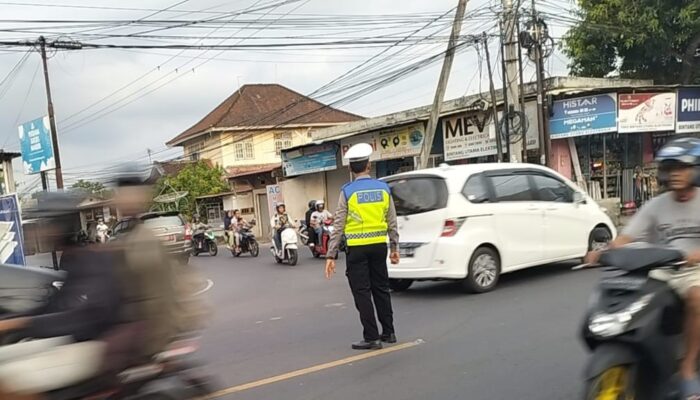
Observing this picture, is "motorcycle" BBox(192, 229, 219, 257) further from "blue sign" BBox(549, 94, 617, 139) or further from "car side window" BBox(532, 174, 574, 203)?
"car side window" BBox(532, 174, 574, 203)

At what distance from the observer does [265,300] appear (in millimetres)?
9477

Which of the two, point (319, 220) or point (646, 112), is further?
point (646, 112)

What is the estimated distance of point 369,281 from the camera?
18.6 feet

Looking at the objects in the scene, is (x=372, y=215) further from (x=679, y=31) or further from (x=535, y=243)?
(x=679, y=31)

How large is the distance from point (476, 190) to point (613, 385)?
5.02 m

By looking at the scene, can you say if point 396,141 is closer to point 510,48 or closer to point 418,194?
point 510,48

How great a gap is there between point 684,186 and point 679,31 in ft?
60.0

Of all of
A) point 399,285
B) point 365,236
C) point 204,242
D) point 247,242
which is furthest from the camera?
point 204,242

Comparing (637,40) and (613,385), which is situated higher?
(637,40)

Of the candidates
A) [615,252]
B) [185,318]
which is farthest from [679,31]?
[185,318]

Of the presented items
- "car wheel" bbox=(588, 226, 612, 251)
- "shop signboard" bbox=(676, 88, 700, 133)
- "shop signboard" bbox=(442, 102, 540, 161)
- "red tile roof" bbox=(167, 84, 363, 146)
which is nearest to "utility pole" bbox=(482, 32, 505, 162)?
"shop signboard" bbox=(442, 102, 540, 161)

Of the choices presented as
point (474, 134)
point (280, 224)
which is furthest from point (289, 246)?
point (474, 134)

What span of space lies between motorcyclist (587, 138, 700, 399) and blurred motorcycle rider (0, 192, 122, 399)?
2.72m

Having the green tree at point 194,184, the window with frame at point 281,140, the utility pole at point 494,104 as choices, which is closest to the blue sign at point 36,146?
the green tree at point 194,184
